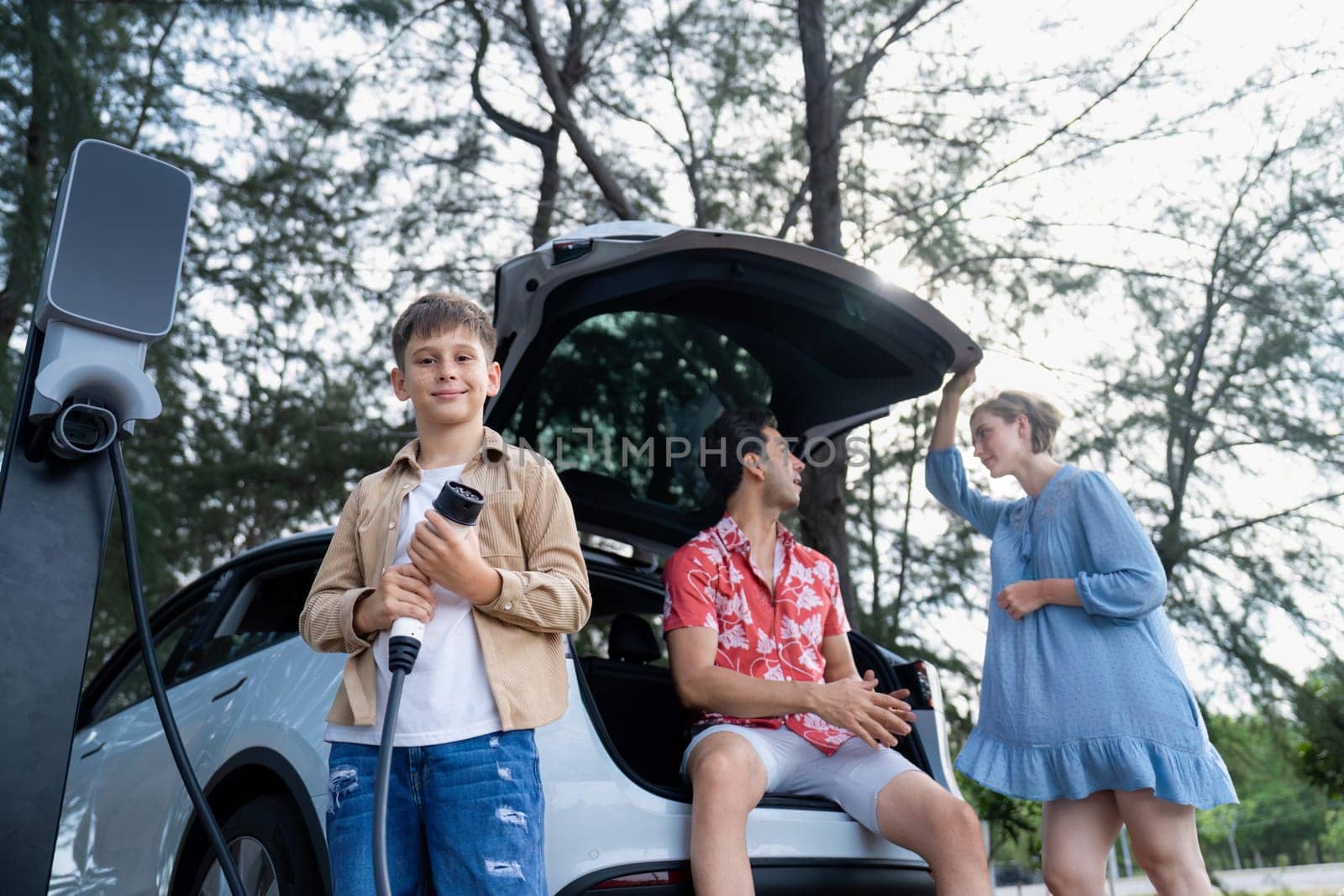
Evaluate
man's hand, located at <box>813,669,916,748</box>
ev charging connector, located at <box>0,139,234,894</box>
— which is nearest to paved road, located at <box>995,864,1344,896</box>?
man's hand, located at <box>813,669,916,748</box>

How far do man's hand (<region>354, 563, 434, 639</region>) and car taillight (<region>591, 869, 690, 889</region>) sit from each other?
72cm

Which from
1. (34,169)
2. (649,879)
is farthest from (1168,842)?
(34,169)

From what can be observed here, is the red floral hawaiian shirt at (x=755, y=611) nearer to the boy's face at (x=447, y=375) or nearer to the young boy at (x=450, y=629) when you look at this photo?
the young boy at (x=450, y=629)

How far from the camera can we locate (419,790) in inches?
70.5

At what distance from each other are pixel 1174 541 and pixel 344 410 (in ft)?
14.3

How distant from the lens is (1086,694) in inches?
105

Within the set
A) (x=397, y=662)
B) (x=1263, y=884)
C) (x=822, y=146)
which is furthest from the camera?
(x=1263, y=884)

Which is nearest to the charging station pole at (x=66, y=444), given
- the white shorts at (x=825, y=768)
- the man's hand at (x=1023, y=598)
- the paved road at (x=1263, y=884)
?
the white shorts at (x=825, y=768)

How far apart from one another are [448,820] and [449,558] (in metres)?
0.43

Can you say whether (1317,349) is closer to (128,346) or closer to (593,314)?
(593,314)

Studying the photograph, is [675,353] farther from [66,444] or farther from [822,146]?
[822,146]

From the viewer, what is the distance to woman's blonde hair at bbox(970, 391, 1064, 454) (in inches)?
119

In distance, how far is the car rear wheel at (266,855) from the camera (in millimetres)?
2258

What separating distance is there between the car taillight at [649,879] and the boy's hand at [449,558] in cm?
71
